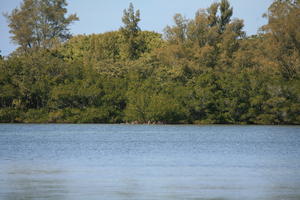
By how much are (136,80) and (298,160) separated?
44.7 meters

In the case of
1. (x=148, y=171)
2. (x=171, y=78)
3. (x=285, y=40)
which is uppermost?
(x=285, y=40)

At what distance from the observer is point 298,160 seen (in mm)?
28062

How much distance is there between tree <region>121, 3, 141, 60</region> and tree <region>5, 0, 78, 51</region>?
435 inches

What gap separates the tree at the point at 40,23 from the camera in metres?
88.2

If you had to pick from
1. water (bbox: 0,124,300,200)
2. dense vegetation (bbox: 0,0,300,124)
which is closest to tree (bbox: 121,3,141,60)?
dense vegetation (bbox: 0,0,300,124)

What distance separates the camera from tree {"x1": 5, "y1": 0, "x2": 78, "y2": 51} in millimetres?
88250

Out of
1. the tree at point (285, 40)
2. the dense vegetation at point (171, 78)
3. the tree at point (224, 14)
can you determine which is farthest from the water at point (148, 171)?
the tree at point (224, 14)

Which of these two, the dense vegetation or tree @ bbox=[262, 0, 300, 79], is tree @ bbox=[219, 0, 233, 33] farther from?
tree @ bbox=[262, 0, 300, 79]

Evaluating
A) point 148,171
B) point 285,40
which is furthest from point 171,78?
point 148,171

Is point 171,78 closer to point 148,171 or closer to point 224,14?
point 224,14

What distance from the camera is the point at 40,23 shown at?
297ft

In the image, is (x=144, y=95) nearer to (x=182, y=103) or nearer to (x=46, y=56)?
(x=182, y=103)

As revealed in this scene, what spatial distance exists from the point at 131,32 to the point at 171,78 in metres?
13.1

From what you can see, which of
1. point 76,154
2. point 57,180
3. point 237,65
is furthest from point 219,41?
point 57,180
